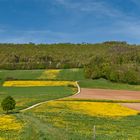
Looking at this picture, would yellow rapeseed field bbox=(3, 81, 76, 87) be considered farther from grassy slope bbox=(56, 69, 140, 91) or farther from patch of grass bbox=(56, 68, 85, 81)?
patch of grass bbox=(56, 68, 85, 81)

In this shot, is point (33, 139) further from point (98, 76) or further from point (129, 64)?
point (129, 64)

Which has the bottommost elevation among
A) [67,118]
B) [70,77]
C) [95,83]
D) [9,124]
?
[67,118]

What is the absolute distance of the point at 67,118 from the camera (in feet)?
135

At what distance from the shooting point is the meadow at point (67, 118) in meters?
28.7

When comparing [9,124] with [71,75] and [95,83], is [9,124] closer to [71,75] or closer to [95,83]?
[95,83]

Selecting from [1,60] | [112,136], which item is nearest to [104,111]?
Result: [112,136]

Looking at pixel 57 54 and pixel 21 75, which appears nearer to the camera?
pixel 21 75

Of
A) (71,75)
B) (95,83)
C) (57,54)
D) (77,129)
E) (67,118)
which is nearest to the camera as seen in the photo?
(77,129)

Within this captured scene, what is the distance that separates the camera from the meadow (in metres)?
28.7

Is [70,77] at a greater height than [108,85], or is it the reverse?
[70,77]

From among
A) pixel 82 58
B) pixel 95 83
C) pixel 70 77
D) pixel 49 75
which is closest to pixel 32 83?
pixel 95 83

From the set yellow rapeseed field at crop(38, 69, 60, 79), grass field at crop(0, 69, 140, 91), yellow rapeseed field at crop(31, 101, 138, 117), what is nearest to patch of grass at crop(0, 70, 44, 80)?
grass field at crop(0, 69, 140, 91)

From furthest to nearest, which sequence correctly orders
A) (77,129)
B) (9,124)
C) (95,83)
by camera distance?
(95,83), (9,124), (77,129)

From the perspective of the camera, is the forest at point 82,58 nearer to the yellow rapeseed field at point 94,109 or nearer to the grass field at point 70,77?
the grass field at point 70,77
